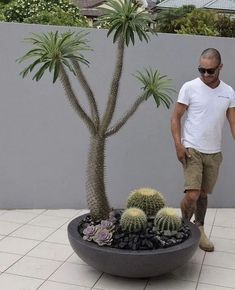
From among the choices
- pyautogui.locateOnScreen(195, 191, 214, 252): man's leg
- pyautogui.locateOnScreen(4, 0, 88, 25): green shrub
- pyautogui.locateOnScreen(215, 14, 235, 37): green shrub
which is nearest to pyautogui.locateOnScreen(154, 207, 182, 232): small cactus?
pyautogui.locateOnScreen(195, 191, 214, 252): man's leg

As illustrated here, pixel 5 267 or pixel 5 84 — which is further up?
pixel 5 84

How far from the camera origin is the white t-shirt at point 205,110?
11.3ft

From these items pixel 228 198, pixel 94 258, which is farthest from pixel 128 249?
pixel 228 198

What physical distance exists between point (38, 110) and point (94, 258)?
1936 millimetres

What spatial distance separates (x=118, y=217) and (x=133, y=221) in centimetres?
28

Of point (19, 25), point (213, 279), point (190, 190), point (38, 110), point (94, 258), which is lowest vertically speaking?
point (213, 279)

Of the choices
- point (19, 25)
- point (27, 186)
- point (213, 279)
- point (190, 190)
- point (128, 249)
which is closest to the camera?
point (128, 249)

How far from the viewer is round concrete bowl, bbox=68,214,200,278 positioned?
9.50ft

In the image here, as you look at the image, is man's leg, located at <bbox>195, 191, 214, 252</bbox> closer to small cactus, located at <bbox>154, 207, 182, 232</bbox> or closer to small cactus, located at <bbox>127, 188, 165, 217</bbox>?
small cactus, located at <bbox>127, 188, 165, 217</bbox>

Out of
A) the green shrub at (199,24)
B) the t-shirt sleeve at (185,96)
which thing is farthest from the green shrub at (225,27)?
the t-shirt sleeve at (185,96)

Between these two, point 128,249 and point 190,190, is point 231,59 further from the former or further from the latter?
point 128,249

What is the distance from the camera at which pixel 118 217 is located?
3377 millimetres

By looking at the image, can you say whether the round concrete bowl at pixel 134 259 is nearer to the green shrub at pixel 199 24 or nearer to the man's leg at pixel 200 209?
the man's leg at pixel 200 209

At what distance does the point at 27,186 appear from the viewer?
4.57m
